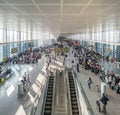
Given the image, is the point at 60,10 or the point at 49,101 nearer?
the point at 60,10

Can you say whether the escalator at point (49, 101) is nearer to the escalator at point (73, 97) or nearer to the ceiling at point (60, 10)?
the escalator at point (73, 97)

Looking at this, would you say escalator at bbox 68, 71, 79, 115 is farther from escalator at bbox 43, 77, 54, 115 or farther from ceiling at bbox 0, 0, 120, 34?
ceiling at bbox 0, 0, 120, 34

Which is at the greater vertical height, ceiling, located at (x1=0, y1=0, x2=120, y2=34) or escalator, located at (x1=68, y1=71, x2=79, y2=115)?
ceiling, located at (x1=0, y1=0, x2=120, y2=34)

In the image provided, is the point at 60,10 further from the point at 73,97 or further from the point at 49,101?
the point at 73,97

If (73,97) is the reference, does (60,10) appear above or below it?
above

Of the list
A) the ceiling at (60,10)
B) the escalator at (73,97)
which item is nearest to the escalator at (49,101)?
the escalator at (73,97)

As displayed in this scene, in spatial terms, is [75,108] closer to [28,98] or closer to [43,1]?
[28,98]

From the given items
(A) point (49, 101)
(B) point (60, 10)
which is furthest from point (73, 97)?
(B) point (60, 10)

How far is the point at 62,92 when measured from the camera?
21.5 metres

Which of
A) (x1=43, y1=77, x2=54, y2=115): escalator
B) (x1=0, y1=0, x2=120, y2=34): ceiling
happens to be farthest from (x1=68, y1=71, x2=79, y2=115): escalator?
(x1=0, y1=0, x2=120, y2=34): ceiling

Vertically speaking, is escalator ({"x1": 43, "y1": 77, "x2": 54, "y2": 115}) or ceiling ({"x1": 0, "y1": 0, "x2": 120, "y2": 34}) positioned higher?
ceiling ({"x1": 0, "y1": 0, "x2": 120, "y2": 34})

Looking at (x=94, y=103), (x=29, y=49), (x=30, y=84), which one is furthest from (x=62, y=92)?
(x=29, y=49)

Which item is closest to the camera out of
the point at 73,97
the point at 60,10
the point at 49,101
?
the point at 60,10

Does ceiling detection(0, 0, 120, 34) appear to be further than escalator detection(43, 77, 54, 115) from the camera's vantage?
No
